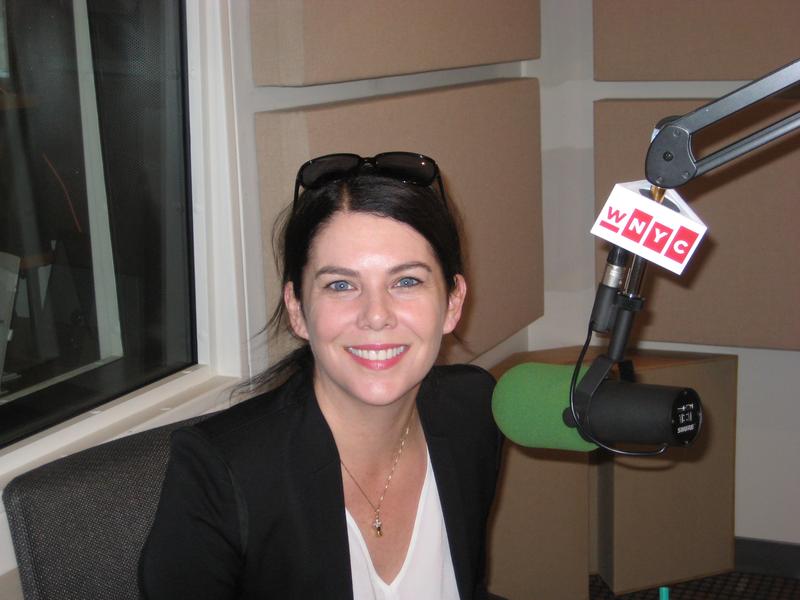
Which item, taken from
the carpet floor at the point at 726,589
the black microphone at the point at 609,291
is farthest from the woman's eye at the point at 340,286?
the carpet floor at the point at 726,589

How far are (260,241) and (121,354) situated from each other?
30cm

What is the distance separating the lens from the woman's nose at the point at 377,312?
1.25 metres

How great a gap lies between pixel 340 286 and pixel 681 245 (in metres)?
0.47

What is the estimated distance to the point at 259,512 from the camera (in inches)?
48.1

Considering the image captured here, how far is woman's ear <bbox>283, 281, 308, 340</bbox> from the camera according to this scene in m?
1.36

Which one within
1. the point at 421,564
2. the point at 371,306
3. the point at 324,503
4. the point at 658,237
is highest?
the point at 658,237

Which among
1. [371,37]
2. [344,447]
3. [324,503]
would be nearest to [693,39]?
[371,37]

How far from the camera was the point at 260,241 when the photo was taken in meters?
1.79

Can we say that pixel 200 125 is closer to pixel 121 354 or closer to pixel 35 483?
pixel 121 354

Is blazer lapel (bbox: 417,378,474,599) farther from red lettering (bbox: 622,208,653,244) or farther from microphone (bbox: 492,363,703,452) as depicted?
red lettering (bbox: 622,208,653,244)

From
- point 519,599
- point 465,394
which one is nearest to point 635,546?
point 519,599

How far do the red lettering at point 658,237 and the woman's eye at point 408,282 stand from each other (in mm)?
384

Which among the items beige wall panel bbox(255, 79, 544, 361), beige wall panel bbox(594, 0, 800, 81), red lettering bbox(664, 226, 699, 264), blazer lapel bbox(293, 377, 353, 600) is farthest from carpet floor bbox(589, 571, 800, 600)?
red lettering bbox(664, 226, 699, 264)

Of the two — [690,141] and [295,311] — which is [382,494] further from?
[690,141]
